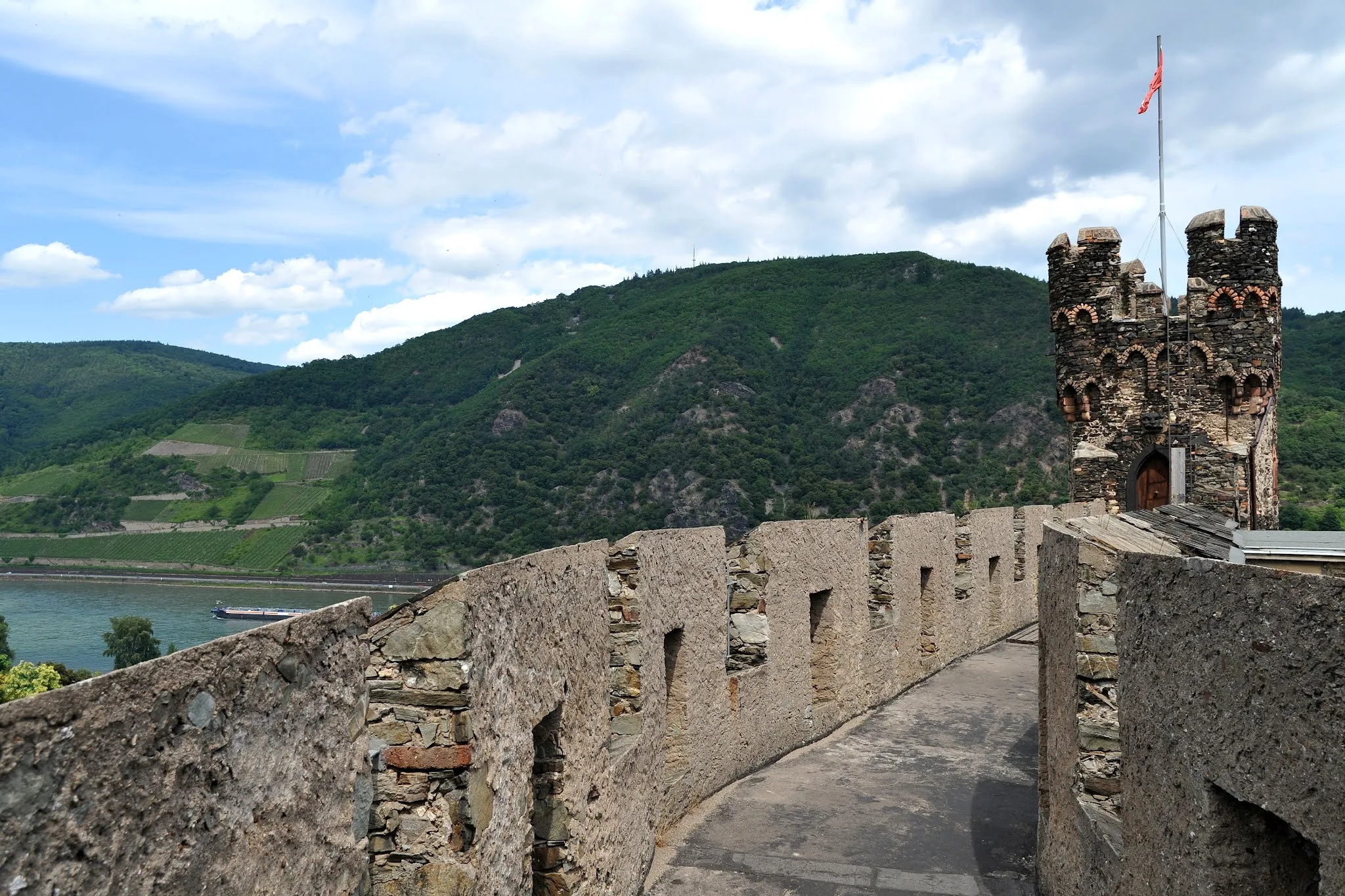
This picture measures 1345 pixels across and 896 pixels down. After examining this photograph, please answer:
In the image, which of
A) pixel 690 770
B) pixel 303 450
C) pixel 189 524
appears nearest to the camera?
pixel 690 770

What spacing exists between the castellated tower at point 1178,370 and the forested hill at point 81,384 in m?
126

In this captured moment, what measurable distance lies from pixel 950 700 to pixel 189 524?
284ft

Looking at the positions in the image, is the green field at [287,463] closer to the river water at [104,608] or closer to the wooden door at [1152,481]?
the river water at [104,608]

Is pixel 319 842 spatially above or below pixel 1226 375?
below

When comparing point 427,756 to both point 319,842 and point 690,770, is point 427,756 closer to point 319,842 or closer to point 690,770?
point 319,842

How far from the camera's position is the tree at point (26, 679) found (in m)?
25.0

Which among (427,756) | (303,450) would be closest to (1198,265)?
(427,756)

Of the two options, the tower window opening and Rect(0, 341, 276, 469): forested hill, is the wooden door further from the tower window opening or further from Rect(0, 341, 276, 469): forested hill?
Rect(0, 341, 276, 469): forested hill

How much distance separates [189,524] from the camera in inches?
3403

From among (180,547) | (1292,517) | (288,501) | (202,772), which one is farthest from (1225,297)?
(180,547)

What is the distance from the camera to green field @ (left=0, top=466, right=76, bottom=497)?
96375 mm

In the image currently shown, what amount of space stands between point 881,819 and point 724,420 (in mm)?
58163

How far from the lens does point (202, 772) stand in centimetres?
A: 223

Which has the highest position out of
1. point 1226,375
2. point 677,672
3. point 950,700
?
point 1226,375
